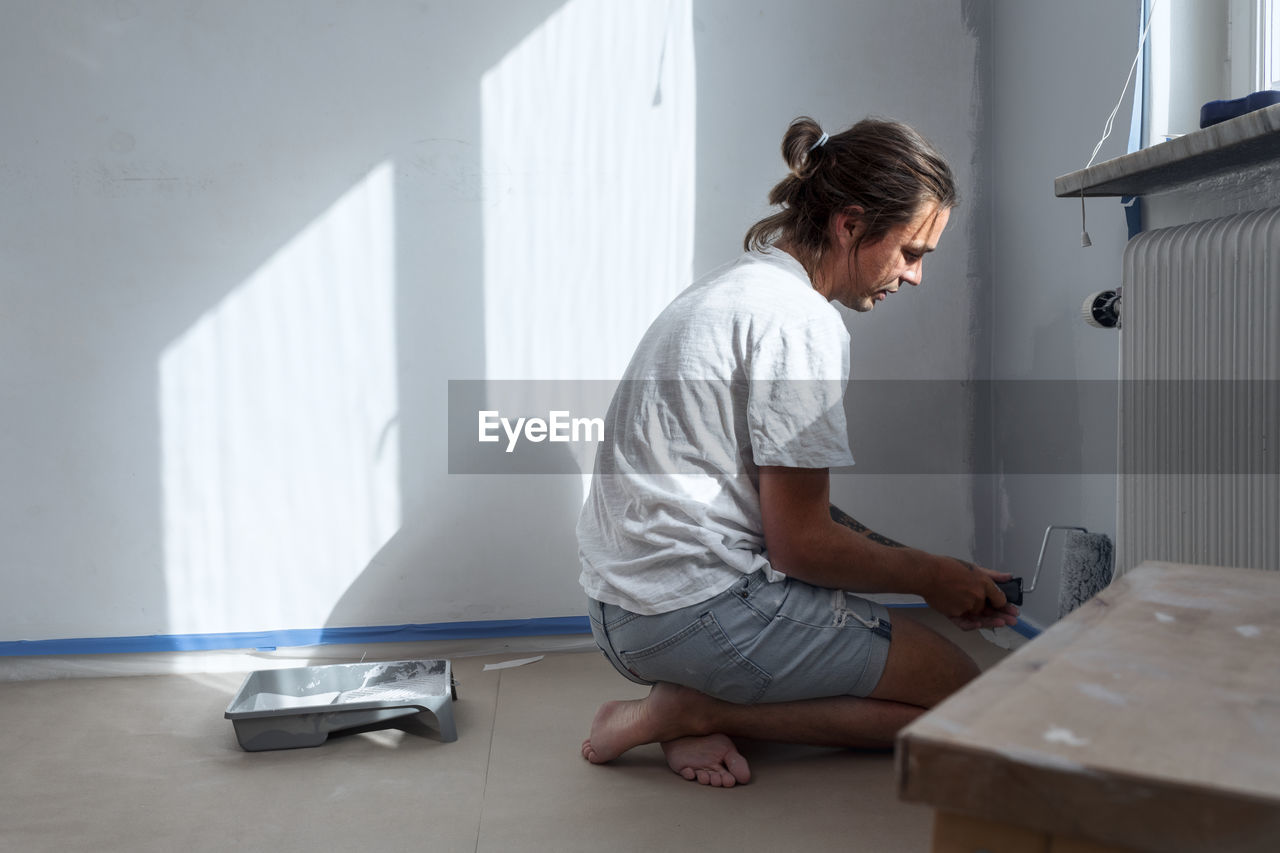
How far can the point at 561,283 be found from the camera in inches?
81.2

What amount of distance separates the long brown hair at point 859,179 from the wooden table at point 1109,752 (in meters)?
0.92

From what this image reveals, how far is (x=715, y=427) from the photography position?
129 centimetres

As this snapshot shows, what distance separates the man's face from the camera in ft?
4.52

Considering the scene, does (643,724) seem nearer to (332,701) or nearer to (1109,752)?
(332,701)

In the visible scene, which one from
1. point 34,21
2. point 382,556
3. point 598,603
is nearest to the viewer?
point 598,603

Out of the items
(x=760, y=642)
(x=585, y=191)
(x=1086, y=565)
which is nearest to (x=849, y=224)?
(x=760, y=642)

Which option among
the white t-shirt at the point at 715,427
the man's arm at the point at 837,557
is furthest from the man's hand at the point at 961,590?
the white t-shirt at the point at 715,427

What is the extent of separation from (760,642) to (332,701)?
81cm

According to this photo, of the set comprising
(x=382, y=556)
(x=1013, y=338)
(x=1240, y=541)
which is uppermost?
(x=1013, y=338)

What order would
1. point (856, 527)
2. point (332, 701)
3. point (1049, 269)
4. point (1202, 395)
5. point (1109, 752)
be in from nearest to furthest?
point (1109, 752)
point (1202, 395)
point (856, 527)
point (332, 701)
point (1049, 269)

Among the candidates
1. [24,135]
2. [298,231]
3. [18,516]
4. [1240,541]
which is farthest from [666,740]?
[24,135]

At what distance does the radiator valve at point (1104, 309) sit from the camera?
5.09 feet

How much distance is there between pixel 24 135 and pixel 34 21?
0.21 metres

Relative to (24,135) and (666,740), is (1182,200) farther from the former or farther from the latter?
(24,135)
